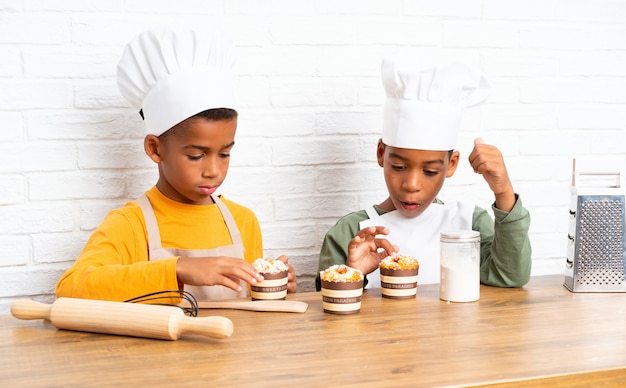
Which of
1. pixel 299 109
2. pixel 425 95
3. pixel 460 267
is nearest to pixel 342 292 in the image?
pixel 460 267

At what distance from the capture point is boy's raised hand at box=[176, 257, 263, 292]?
1.63 meters

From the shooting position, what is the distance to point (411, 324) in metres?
1.58

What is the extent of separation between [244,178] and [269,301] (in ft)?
2.58

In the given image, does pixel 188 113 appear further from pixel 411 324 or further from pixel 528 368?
pixel 528 368

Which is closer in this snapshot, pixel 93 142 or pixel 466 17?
pixel 93 142

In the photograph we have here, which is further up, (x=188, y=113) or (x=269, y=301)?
(x=188, y=113)

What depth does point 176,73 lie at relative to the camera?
195 centimetres

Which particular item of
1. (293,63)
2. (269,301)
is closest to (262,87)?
(293,63)

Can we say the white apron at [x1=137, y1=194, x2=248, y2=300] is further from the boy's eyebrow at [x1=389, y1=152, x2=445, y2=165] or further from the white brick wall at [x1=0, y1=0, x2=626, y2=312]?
the boy's eyebrow at [x1=389, y1=152, x2=445, y2=165]

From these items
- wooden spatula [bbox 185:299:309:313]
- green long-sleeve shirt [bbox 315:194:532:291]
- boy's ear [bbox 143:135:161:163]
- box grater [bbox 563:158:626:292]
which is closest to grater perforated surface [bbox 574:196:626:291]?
box grater [bbox 563:158:626:292]

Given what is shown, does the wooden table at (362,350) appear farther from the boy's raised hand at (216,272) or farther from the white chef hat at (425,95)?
the white chef hat at (425,95)

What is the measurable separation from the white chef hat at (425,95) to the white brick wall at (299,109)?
0.44m

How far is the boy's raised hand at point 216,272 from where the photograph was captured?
1.63 meters

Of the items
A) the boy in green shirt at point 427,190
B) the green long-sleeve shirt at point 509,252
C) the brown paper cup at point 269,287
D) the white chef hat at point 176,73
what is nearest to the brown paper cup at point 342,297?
the brown paper cup at point 269,287
